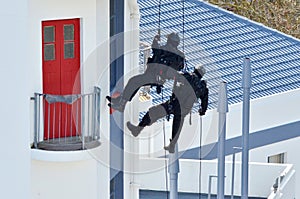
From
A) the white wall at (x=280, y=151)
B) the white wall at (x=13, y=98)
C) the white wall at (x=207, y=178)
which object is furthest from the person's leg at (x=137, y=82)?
the white wall at (x=280, y=151)

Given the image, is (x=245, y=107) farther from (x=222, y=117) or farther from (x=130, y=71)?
(x=130, y=71)

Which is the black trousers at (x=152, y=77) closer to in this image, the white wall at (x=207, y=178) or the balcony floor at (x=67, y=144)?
the balcony floor at (x=67, y=144)

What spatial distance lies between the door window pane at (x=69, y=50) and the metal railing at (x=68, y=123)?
488 mm

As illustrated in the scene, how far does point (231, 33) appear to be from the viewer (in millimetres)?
17922

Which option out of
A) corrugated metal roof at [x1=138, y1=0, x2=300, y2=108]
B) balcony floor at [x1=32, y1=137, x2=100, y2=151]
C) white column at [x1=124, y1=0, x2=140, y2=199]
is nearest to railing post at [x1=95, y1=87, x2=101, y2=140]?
balcony floor at [x1=32, y1=137, x2=100, y2=151]

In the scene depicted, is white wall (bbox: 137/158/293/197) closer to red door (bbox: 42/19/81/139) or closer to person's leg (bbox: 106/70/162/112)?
red door (bbox: 42/19/81/139)

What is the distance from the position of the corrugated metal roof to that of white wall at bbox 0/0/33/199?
25.9 feet

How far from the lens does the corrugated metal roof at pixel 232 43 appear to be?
653 inches

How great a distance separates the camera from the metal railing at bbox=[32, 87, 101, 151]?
10273mm

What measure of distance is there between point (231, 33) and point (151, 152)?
4366 mm

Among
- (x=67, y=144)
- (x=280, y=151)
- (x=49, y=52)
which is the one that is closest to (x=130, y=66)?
(x=49, y=52)

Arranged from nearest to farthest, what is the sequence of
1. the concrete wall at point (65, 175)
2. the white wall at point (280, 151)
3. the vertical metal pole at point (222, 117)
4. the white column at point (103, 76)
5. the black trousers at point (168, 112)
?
1. the black trousers at point (168, 112)
2. the vertical metal pole at point (222, 117)
3. the concrete wall at point (65, 175)
4. the white column at point (103, 76)
5. the white wall at point (280, 151)

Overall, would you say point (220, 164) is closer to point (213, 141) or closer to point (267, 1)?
point (213, 141)

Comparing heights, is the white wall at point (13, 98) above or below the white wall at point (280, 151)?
above
